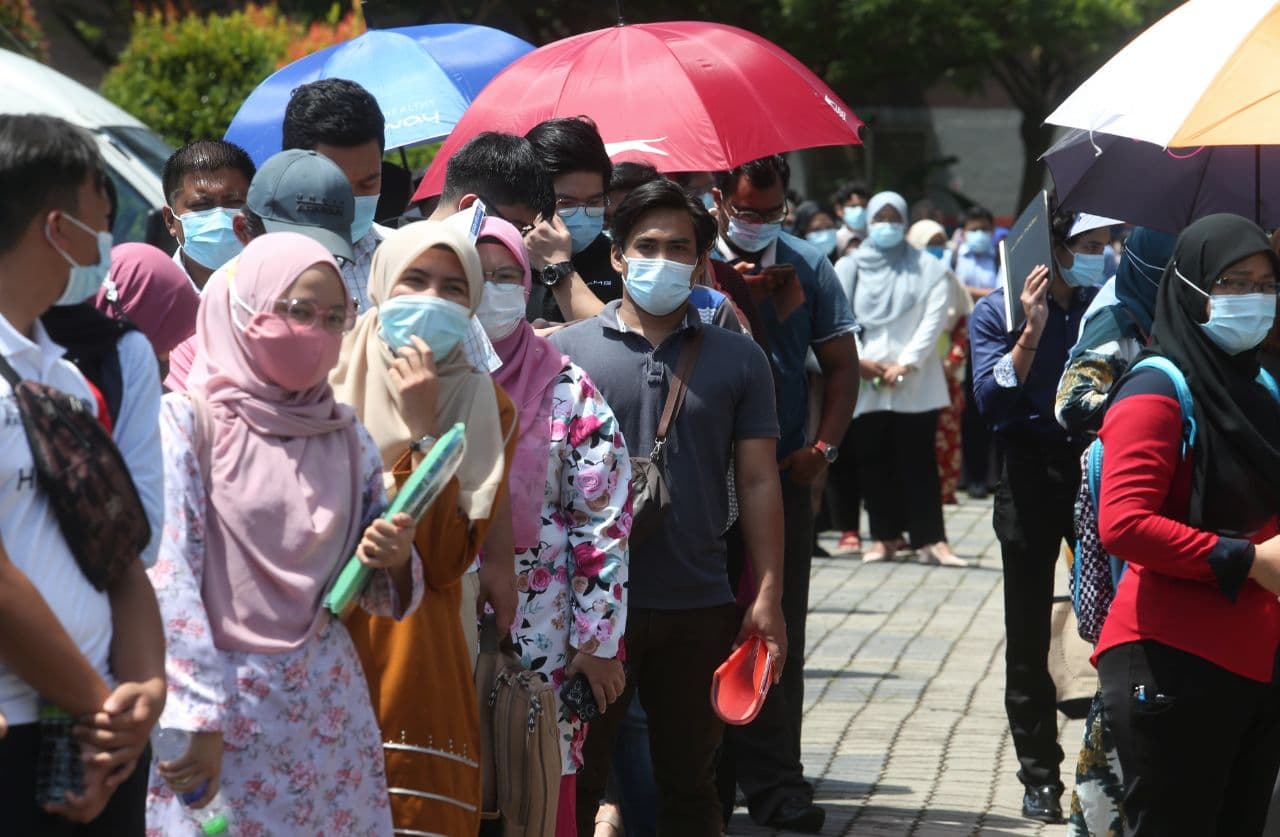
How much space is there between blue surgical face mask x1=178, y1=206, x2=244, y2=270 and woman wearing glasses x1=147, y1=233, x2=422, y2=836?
1.56 metres

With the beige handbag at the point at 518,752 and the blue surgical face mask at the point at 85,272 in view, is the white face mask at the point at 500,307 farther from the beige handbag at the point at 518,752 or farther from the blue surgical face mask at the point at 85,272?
the blue surgical face mask at the point at 85,272

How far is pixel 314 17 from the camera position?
94.6 ft

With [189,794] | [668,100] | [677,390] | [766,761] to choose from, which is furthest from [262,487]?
[766,761]

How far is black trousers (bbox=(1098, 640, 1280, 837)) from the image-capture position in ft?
15.3

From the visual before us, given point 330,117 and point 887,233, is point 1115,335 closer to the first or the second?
point 330,117

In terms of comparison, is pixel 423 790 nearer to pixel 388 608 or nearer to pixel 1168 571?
pixel 388 608

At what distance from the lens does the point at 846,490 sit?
45.6ft

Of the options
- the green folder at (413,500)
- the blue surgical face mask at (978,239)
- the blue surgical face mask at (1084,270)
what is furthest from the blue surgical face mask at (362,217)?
the blue surgical face mask at (978,239)

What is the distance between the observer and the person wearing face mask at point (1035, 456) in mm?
6723

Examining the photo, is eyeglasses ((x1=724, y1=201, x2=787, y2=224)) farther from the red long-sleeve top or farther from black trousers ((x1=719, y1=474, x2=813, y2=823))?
the red long-sleeve top

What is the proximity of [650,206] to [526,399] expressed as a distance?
0.95 meters

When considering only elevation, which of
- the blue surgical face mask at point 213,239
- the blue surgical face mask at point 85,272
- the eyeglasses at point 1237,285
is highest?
the blue surgical face mask at point 85,272

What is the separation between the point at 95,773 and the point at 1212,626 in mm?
2746

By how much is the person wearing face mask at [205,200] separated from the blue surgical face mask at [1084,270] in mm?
2952
